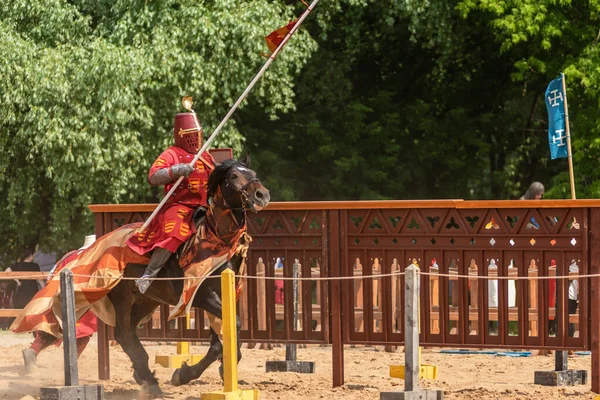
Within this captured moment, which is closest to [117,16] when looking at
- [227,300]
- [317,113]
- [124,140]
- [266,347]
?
[124,140]

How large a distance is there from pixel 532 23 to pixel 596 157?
2529 millimetres

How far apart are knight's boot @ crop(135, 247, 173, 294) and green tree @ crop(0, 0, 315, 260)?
938 centimetres

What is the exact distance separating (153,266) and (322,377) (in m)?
2.25

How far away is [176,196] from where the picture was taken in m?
11.4

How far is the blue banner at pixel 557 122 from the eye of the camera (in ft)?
50.1

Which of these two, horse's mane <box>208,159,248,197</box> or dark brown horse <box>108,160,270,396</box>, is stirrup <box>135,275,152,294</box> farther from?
horse's mane <box>208,159,248,197</box>

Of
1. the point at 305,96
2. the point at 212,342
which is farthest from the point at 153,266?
the point at 305,96

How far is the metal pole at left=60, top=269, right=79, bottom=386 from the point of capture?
10133 mm

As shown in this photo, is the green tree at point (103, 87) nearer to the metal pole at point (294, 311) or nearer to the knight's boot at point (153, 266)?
the metal pole at point (294, 311)

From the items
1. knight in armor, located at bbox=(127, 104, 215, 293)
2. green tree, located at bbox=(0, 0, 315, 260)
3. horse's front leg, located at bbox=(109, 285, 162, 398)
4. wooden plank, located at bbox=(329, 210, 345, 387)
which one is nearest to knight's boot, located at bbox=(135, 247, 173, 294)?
knight in armor, located at bbox=(127, 104, 215, 293)

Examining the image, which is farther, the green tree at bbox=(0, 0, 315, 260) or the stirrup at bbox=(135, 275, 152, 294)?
the green tree at bbox=(0, 0, 315, 260)

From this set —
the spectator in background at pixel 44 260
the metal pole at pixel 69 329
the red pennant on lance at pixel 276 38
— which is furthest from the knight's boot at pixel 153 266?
the spectator in background at pixel 44 260

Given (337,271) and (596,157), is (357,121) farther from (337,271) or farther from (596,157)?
(337,271)

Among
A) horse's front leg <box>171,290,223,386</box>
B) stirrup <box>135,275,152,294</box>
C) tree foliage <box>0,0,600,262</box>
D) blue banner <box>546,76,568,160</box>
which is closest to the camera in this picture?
horse's front leg <box>171,290,223,386</box>
